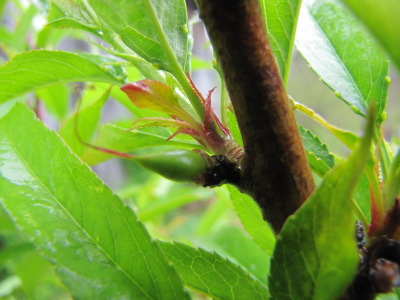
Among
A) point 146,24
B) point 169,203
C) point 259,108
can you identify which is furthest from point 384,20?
point 169,203

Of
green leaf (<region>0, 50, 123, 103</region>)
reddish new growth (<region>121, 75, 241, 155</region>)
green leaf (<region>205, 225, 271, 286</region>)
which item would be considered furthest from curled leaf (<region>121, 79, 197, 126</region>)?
green leaf (<region>205, 225, 271, 286</region>)

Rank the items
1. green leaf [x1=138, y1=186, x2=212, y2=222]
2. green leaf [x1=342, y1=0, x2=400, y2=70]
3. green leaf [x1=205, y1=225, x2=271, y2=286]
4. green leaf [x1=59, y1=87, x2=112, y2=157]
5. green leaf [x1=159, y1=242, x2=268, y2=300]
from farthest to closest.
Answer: green leaf [x1=138, y1=186, x2=212, y2=222], green leaf [x1=205, y1=225, x2=271, y2=286], green leaf [x1=59, y1=87, x2=112, y2=157], green leaf [x1=159, y1=242, x2=268, y2=300], green leaf [x1=342, y1=0, x2=400, y2=70]

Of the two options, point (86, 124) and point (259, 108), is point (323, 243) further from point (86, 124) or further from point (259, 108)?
point (86, 124)

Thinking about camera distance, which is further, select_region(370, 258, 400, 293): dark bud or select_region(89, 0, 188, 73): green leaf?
select_region(89, 0, 188, 73): green leaf

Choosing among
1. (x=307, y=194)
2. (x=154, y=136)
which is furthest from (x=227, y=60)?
(x=154, y=136)

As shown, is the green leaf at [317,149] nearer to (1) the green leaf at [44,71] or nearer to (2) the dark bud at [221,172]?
(2) the dark bud at [221,172]

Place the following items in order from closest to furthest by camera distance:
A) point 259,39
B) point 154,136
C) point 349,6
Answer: point 349,6 → point 259,39 → point 154,136

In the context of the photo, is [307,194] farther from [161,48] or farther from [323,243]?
[161,48]

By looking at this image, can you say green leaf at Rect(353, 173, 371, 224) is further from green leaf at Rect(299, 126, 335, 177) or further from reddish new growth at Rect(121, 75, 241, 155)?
reddish new growth at Rect(121, 75, 241, 155)
